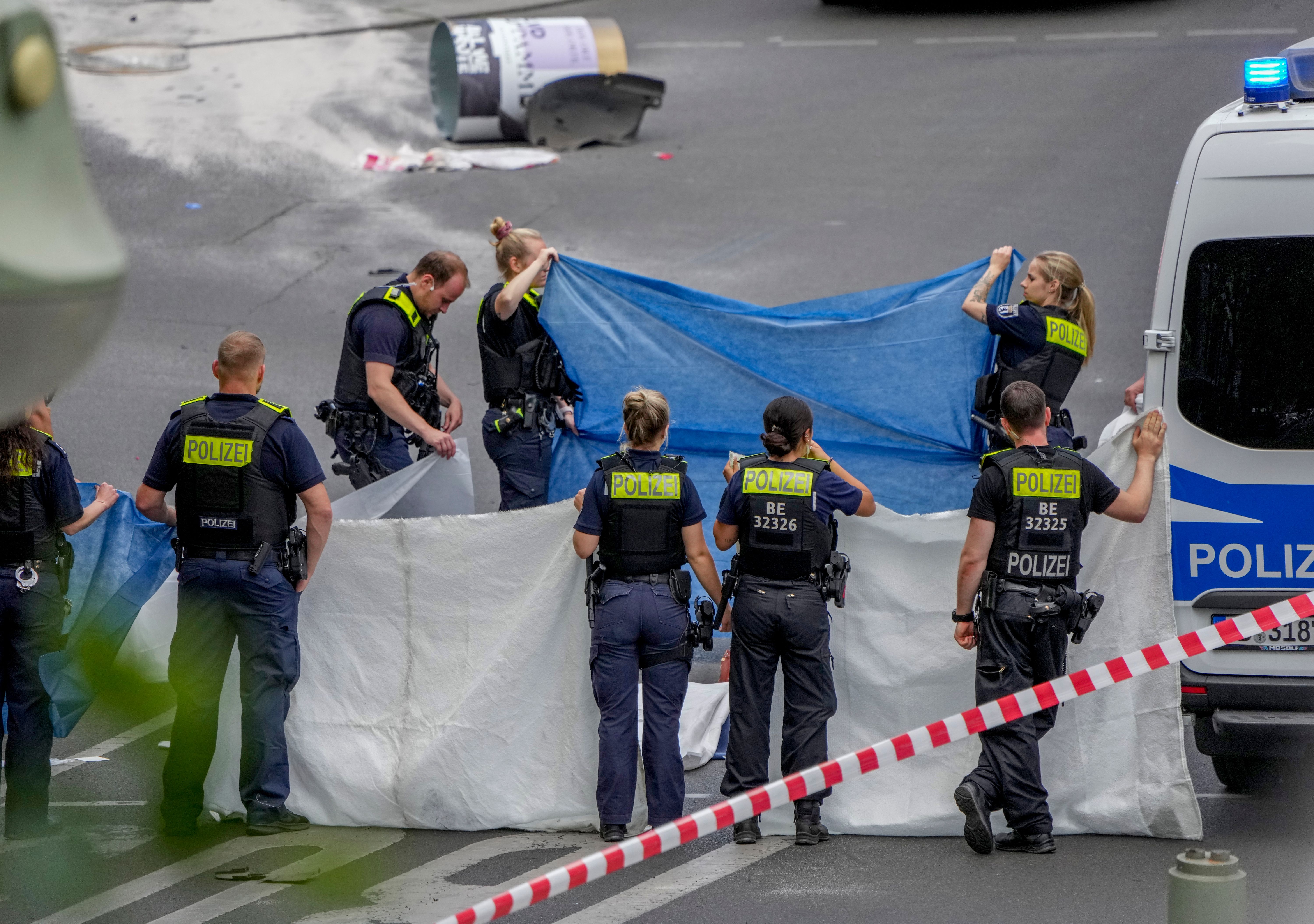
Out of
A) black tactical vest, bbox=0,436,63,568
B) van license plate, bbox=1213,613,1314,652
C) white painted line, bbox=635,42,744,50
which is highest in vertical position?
white painted line, bbox=635,42,744,50

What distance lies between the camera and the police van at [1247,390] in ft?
18.6

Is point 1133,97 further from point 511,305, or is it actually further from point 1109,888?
point 1109,888

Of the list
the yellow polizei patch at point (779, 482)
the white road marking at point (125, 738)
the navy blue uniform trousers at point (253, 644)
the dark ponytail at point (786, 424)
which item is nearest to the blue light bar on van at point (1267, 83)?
the dark ponytail at point (786, 424)

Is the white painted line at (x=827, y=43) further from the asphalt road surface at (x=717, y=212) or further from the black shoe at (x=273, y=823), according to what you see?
the black shoe at (x=273, y=823)

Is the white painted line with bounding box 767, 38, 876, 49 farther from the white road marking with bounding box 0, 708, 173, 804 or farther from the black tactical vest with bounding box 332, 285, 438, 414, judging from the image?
the white road marking with bounding box 0, 708, 173, 804

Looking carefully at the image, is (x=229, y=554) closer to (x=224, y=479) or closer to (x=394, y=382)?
(x=224, y=479)

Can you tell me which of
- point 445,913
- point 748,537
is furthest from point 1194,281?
point 445,913

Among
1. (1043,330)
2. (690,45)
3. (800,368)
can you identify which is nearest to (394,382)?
(800,368)

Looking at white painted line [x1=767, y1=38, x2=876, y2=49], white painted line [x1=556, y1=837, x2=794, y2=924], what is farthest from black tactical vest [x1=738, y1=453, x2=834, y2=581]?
white painted line [x1=767, y1=38, x2=876, y2=49]

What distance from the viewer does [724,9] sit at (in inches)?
870

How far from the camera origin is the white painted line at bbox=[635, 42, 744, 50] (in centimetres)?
2038

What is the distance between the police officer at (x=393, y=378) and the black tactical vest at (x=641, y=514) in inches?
68.7

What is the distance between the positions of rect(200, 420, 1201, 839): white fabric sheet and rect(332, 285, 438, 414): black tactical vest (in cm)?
147

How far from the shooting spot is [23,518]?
5875mm
